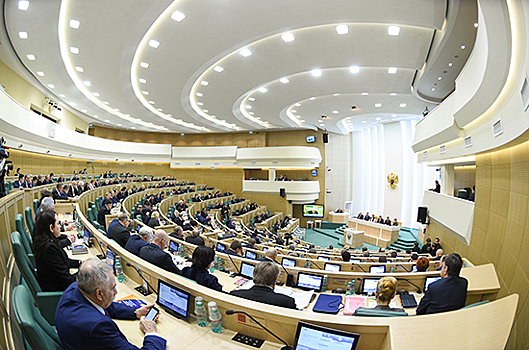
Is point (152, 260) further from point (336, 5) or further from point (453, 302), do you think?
point (336, 5)

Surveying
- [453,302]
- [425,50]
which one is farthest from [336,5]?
[453,302]

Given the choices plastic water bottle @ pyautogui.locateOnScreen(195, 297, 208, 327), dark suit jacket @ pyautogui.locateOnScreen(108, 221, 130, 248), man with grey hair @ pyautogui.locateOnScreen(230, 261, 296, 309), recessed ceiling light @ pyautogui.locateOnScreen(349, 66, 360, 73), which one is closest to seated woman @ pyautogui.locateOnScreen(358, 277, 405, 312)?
man with grey hair @ pyautogui.locateOnScreen(230, 261, 296, 309)

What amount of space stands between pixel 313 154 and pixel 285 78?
11168mm

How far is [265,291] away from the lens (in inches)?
90.1

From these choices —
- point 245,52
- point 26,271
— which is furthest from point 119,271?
point 245,52

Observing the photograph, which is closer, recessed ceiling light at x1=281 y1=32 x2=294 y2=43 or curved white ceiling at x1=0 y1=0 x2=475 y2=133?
curved white ceiling at x1=0 y1=0 x2=475 y2=133

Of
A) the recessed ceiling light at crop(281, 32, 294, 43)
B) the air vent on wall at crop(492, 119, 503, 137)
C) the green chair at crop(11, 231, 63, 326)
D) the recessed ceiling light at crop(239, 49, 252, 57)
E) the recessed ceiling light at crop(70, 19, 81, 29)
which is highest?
the recessed ceiling light at crop(239, 49, 252, 57)

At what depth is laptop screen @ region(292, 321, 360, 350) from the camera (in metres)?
1.61

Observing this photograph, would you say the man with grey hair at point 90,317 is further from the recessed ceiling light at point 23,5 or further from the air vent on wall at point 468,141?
the air vent on wall at point 468,141

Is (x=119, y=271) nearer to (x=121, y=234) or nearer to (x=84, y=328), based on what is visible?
(x=121, y=234)

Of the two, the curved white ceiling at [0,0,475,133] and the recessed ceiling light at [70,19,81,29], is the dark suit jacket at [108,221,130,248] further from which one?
the recessed ceiling light at [70,19,81,29]

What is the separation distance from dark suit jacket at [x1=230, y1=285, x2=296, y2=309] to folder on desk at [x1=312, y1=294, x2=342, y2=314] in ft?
3.66

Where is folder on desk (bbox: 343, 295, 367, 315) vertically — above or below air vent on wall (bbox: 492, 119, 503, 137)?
below

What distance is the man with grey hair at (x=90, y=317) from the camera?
154 centimetres
